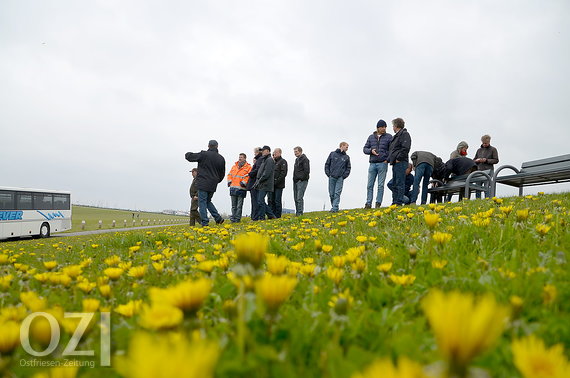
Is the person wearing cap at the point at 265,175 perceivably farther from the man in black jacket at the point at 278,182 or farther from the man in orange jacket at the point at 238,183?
the man in orange jacket at the point at 238,183

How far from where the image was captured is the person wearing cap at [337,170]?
33.0ft

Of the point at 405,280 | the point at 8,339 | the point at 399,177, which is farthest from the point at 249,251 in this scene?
the point at 399,177

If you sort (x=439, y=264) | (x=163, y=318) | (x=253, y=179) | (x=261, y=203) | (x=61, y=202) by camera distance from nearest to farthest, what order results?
(x=163, y=318), (x=439, y=264), (x=261, y=203), (x=253, y=179), (x=61, y=202)

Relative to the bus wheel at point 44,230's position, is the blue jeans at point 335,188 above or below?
above

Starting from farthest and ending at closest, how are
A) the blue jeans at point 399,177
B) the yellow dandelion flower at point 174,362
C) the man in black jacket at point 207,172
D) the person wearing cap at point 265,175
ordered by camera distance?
the person wearing cap at point 265,175
the man in black jacket at point 207,172
the blue jeans at point 399,177
the yellow dandelion flower at point 174,362

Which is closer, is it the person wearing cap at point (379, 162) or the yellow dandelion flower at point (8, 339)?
the yellow dandelion flower at point (8, 339)

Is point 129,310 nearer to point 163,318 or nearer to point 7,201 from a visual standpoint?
point 163,318

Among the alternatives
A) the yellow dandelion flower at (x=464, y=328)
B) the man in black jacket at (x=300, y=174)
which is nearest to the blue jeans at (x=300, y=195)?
the man in black jacket at (x=300, y=174)

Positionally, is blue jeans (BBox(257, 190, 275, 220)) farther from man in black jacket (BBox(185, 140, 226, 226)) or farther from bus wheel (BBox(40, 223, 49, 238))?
bus wheel (BBox(40, 223, 49, 238))

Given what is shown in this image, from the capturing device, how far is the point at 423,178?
9.58 metres

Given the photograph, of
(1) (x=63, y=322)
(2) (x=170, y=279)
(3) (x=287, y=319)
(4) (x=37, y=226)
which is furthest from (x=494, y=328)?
(4) (x=37, y=226)

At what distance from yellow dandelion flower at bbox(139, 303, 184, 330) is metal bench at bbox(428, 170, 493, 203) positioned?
8235 millimetres

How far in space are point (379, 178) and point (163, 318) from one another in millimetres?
8750
